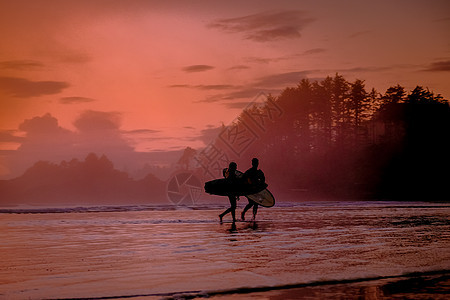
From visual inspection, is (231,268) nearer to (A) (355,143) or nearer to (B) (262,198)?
(B) (262,198)

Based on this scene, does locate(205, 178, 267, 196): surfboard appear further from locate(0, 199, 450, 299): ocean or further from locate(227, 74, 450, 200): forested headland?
locate(227, 74, 450, 200): forested headland

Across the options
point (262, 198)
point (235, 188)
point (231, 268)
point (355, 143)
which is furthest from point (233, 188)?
point (355, 143)

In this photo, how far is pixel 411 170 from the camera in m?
82.8

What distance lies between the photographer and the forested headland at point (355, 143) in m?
81.6

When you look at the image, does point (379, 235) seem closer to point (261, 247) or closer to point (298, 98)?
point (261, 247)

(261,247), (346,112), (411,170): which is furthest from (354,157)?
(261,247)

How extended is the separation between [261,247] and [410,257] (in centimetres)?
350

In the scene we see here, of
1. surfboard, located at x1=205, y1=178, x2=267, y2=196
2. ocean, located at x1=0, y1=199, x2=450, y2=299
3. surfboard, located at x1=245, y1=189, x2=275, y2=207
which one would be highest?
surfboard, located at x1=205, y1=178, x2=267, y2=196

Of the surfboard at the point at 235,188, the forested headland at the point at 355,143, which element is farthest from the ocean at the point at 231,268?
the forested headland at the point at 355,143

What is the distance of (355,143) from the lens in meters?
110

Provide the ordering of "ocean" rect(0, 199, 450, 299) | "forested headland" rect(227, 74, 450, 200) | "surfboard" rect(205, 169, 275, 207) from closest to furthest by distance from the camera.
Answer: "ocean" rect(0, 199, 450, 299) < "surfboard" rect(205, 169, 275, 207) < "forested headland" rect(227, 74, 450, 200)

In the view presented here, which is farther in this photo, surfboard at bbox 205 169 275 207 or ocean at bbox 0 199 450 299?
surfboard at bbox 205 169 275 207

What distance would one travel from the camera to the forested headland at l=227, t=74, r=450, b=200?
8156cm

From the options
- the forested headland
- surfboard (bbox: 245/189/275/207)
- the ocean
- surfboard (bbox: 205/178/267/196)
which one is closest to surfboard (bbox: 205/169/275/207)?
surfboard (bbox: 205/178/267/196)
